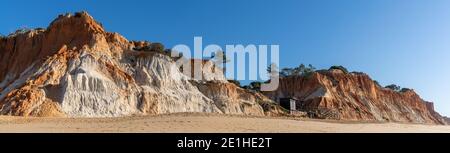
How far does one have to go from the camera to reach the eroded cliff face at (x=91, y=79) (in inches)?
1419

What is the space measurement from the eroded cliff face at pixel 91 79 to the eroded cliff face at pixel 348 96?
2167cm

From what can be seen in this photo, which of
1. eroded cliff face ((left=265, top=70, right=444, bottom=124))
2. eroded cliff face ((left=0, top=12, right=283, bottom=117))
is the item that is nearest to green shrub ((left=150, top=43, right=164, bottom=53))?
eroded cliff face ((left=0, top=12, right=283, bottom=117))

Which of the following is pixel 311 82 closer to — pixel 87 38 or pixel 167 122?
pixel 87 38

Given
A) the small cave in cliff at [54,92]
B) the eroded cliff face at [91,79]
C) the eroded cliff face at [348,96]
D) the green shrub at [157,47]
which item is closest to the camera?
the small cave in cliff at [54,92]

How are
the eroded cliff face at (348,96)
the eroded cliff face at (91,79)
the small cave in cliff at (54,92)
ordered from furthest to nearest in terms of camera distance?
the eroded cliff face at (348,96) → the eroded cliff face at (91,79) → the small cave in cliff at (54,92)

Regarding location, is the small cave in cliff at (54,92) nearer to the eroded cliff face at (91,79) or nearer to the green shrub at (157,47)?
the eroded cliff face at (91,79)

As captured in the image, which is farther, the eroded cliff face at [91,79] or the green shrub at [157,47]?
the green shrub at [157,47]

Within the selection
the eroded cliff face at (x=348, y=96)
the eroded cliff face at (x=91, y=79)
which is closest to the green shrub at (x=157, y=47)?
the eroded cliff face at (x=91, y=79)

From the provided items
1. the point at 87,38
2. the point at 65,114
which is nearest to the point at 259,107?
the point at 87,38

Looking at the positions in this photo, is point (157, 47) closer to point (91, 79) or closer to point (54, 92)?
point (91, 79)

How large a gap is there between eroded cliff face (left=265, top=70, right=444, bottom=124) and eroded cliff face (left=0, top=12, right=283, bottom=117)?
21.7 meters

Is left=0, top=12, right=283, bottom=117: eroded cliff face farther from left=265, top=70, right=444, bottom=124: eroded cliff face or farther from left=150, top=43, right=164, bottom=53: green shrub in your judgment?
left=265, top=70, right=444, bottom=124: eroded cliff face
